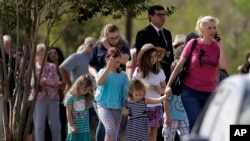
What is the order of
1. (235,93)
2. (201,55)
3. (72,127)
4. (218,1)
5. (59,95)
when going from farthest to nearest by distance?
(218,1) → (59,95) → (72,127) → (201,55) → (235,93)

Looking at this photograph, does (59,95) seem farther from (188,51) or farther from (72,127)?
(188,51)

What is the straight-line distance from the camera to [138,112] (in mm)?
14609

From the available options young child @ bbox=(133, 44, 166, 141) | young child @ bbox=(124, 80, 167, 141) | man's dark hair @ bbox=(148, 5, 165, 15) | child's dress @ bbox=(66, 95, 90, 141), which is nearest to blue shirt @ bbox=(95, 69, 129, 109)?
young child @ bbox=(124, 80, 167, 141)

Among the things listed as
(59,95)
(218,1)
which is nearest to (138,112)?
(59,95)

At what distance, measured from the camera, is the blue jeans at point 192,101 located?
45.6ft

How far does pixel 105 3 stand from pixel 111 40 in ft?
2.42

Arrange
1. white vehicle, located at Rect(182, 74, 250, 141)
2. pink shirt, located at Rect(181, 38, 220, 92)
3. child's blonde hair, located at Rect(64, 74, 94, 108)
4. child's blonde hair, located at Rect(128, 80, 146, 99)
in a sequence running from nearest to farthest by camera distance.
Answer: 1. white vehicle, located at Rect(182, 74, 250, 141)
2. pink shirt, located at Rect(181, 38, 220, 92)
3. child's blonde hair, located at Rect(128, 80, 146, 99)
4. child's blonde hair, located at Rect(64, 74, 94, 108)

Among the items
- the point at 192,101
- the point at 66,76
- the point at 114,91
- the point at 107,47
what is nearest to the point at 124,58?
the point at 107,47

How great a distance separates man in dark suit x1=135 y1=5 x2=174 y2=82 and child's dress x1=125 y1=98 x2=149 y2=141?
4.25ft

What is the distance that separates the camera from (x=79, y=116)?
1544cm

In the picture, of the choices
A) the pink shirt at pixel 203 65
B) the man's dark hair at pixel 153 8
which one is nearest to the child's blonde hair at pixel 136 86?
the pink shirt at pixel 203 65

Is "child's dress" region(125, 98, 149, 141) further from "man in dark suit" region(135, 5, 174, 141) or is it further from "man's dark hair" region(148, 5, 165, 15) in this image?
"man's dark hair" region(148, 5, 165, 15)

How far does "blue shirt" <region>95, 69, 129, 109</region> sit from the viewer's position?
48.1ft

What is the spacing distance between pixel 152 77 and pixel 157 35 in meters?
0.91
